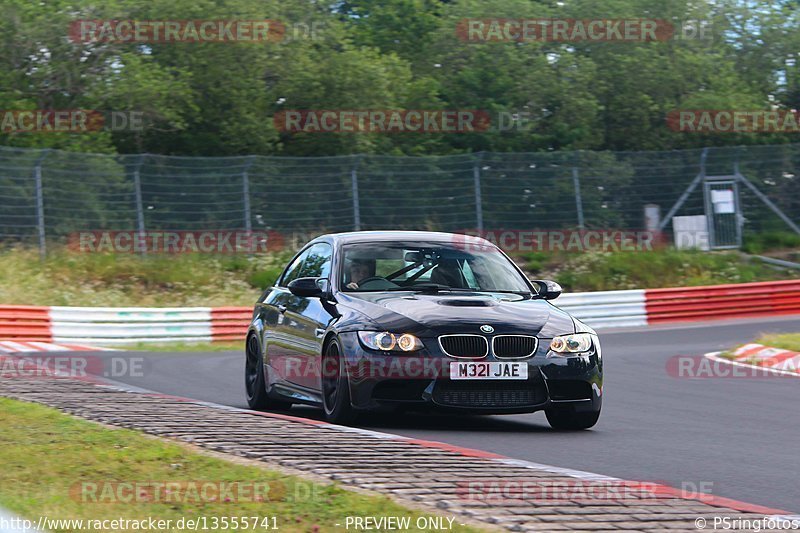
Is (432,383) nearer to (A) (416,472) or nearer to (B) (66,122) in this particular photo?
(A) (416,472)

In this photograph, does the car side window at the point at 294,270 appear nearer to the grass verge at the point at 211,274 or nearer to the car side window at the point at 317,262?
the car side window at the point at 317,262

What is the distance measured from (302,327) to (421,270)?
101 cm

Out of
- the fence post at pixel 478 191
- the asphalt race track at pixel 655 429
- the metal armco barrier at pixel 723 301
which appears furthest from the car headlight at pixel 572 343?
the fence post at pixel 478 191

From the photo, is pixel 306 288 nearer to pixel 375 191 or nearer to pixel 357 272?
pixel 357 272

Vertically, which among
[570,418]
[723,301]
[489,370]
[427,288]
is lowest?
[723,301]

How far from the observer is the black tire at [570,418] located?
9.55 metres

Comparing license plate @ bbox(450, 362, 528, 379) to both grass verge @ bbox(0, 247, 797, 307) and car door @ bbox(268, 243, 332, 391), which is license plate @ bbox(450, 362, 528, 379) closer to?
car door @ bbox(268, 243, 332, 391)

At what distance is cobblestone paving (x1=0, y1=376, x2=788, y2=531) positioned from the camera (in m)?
5.45

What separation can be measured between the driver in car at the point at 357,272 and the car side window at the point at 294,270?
3.33ft

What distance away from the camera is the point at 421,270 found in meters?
10.1

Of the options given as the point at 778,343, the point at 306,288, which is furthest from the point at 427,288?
the point at 778,343

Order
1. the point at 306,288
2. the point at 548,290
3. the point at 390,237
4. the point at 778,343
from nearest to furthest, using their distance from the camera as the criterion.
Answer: the point at 306,288 → the point at 548,290 → the point at 390,237 → the point at 778,343

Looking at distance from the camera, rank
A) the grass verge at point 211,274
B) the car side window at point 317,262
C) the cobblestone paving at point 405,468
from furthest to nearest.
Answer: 1. the grass verge at point 211,274
2. the car side window at point 317,262
3. the cobblestone paving at point 405,468

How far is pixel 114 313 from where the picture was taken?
21797 millimetres
